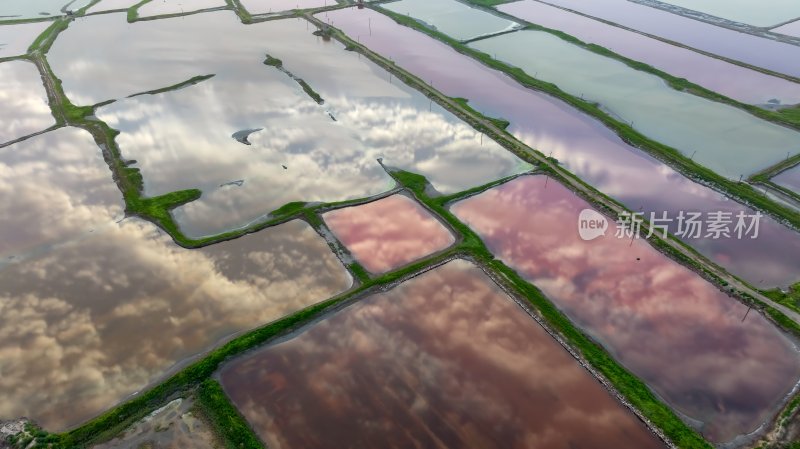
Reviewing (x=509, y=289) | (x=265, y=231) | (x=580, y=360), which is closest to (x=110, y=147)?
(x=265, y=231)

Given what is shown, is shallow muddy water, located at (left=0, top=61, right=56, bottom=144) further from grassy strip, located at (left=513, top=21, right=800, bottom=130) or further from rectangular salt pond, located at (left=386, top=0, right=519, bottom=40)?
grassy strip, located at (left=513, top=21, right=800, bottom=130)

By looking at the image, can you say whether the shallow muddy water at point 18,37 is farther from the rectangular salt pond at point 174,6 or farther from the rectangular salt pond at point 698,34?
the rectangular salt pond at point 698,34

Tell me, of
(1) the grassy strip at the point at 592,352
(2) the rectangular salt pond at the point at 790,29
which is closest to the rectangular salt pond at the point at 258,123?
(1) the grassy strip at the point at 592,352

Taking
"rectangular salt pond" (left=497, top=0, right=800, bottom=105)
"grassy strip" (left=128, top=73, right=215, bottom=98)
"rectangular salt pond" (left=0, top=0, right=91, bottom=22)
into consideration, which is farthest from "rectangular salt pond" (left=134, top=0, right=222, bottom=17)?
"rectangular salt pond" (left=497, top=0, right=800, bottom=105)

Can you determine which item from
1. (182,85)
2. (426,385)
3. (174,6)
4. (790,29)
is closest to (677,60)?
(790,29)

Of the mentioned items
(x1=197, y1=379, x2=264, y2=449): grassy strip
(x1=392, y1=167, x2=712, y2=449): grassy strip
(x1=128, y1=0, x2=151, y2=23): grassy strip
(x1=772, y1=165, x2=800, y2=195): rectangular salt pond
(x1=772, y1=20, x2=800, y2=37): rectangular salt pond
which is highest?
(x1=772, y1=20, x2=800, y2=37): rectangular salt pond
